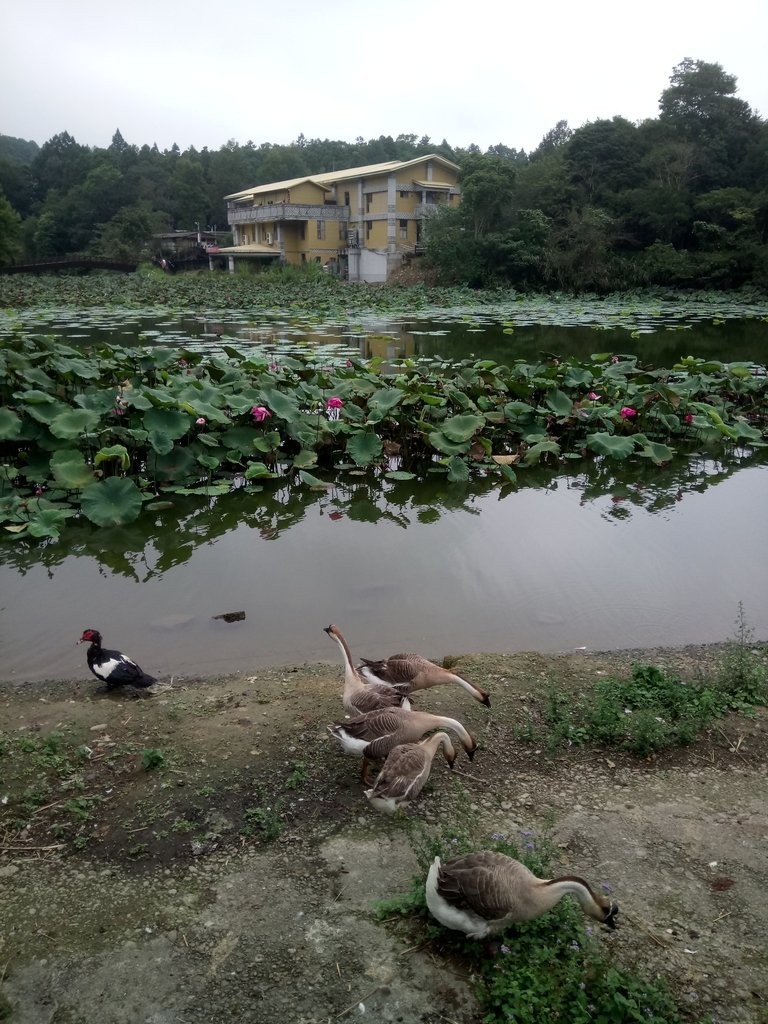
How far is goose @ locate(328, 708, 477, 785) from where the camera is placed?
127 inches

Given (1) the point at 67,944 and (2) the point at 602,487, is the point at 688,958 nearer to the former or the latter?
(1) the point at 67,944

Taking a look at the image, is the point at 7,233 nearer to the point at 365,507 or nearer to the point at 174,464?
the point at 174,464

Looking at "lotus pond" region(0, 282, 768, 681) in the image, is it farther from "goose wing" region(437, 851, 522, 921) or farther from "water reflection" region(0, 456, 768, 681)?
"goose wing" region(437, 851, 522, 921)

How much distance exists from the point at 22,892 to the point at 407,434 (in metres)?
6.41

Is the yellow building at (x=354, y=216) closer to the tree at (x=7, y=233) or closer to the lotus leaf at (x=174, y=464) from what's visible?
the tree at (x=7, y=233)

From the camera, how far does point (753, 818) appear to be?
305cm

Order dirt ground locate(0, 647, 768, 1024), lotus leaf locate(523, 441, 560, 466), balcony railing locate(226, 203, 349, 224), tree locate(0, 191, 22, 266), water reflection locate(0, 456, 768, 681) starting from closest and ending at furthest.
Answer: dirt ground locate(0, 647, 768, 1024) < water reflection locate(0, 456, 768, 681) < lotus leaf locate(523, 441, 560, 466) < tree locate(0, 191, 22, 266) < balcony railing locate(226, 203, 349, 224)

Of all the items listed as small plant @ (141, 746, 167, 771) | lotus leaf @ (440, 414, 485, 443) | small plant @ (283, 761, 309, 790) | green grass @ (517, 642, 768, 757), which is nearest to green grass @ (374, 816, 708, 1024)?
small plant @ (283, 761, 309, 790)

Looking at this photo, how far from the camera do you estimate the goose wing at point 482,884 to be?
7.54 ft

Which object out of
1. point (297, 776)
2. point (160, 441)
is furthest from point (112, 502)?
point (297, 776)

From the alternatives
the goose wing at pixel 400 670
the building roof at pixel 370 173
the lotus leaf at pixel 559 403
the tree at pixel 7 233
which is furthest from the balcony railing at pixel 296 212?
the goose wing at pixel 400 670

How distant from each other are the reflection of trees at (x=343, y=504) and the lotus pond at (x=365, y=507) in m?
0.03

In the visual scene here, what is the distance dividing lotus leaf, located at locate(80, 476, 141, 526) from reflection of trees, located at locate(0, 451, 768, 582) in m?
0.20

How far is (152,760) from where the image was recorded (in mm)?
3293
